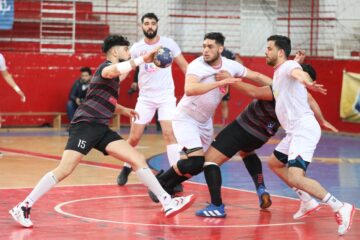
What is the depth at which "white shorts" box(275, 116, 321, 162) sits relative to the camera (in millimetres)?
10078

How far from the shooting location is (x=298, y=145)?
10.1 metres

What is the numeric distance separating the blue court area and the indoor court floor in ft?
0.05

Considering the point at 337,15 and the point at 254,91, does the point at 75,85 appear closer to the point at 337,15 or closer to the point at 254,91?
the point at 337,15

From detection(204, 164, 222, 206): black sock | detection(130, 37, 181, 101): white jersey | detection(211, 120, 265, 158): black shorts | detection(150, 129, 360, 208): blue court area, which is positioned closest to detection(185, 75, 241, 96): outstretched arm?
detection(211, 120, 265, 158): black shorts

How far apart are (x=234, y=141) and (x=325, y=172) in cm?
490

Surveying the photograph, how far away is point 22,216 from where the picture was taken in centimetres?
972

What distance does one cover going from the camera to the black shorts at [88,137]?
10188 millimetres

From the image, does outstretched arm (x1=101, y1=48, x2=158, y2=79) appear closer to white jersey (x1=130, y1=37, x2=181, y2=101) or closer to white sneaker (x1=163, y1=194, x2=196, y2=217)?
white sneaker (x1=163, y1=194, x2=196, y2=217)

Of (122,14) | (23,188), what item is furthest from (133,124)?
(122,14)

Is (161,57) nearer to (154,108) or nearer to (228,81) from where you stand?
(228,81)

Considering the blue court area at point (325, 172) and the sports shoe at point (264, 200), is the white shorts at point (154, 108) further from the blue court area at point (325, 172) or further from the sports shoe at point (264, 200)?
the sports shoe at point (264, 200)

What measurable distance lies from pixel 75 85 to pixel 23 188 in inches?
458

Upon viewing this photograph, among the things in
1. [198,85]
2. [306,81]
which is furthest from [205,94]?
[306,81]

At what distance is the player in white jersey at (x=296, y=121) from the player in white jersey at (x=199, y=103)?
0.71 metres
